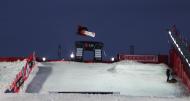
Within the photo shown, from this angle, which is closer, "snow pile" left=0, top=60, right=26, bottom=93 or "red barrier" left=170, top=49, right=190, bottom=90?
"snow pile" left=0, top=60, right=26, bottom=93

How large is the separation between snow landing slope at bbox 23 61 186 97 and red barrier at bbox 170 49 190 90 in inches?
24.4

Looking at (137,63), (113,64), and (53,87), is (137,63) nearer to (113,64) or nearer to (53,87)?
(113,64)

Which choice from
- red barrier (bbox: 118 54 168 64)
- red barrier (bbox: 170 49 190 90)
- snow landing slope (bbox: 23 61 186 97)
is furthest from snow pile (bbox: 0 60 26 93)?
red barrier (bbox: 170 49 190 90)

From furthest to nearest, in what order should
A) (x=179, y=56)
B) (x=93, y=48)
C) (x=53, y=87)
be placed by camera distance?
(x=93, y=48), (x=179, y=56), (x=53, y=87)

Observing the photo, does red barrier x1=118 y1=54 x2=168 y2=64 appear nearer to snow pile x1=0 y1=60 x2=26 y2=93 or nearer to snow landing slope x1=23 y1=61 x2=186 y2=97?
snow landing slope x1=23 y1=61 x2=186 y2=97

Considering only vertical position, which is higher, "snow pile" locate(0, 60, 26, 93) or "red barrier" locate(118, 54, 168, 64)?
"red barrier" locate(118, 54, 168, 64)

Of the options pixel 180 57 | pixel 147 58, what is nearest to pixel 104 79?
pixel 180 57

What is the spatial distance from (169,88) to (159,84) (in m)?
1.34

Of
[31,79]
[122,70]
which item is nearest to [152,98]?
[31,79]

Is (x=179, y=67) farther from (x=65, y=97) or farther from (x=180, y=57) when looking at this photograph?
(x=65, y=97)

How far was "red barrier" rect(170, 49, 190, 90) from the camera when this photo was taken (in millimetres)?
33231

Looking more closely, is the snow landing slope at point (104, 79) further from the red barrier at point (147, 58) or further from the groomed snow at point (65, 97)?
the groomed snow at point (65, 97)

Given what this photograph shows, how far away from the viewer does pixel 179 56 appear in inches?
1464

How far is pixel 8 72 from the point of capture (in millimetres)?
37438
